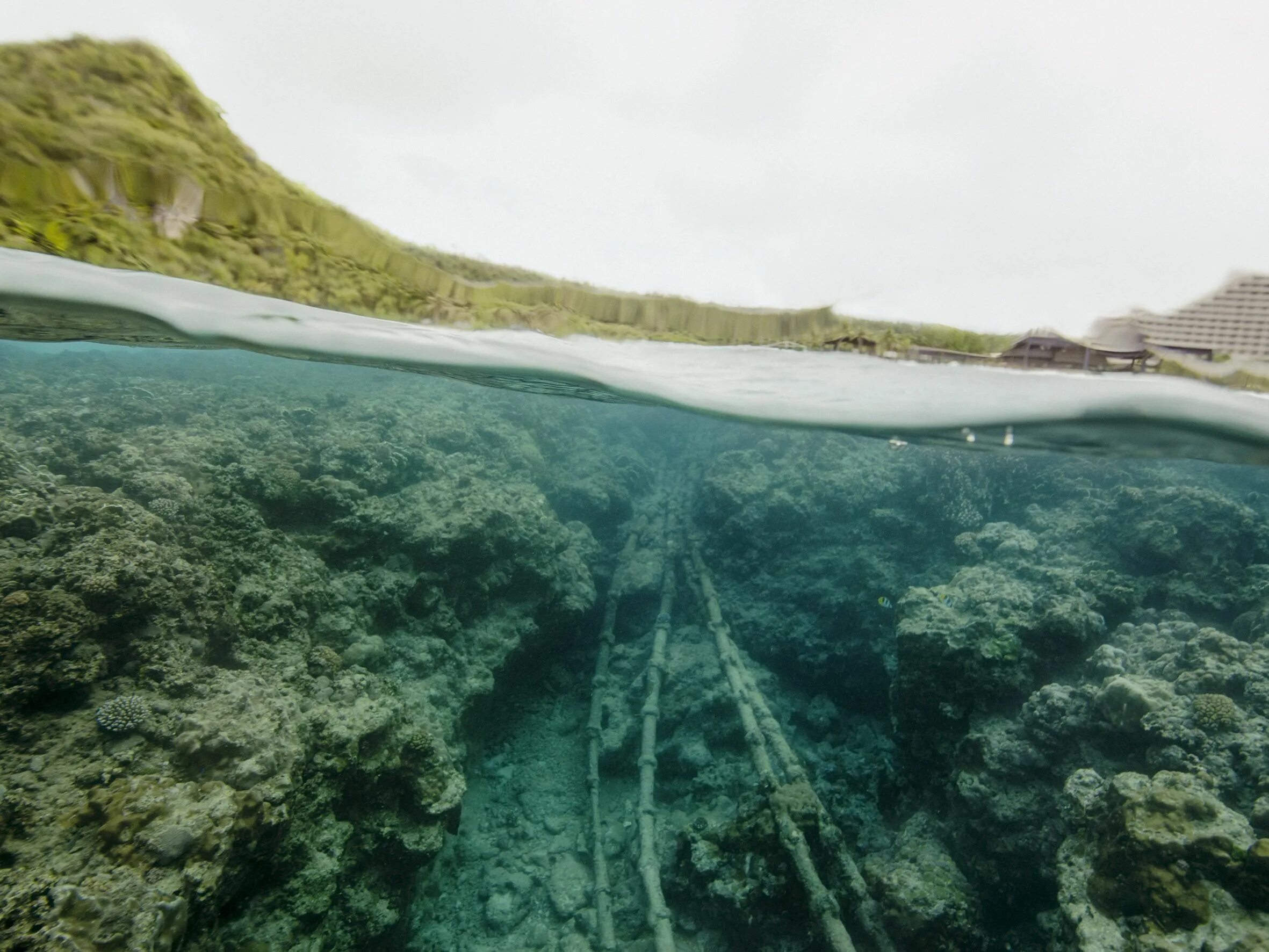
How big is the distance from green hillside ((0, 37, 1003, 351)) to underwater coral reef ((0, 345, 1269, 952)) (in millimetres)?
3341

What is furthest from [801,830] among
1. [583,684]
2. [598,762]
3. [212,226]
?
[212,226]

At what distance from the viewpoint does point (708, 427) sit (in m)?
24.6

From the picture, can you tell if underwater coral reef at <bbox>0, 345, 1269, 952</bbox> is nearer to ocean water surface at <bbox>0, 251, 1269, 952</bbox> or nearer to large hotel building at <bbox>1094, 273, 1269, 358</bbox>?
ocean water surface at <bbox>0, 251, 1269, 952</bbox>

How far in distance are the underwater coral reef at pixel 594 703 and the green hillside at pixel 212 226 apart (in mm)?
3341

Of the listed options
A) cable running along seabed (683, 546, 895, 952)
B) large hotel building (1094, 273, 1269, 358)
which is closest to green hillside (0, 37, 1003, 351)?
large hotel building (1094, 273, 1269, 358)

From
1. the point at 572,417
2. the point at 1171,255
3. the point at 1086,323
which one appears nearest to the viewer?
the point at 1171,255

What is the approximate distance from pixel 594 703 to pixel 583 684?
1.10 m

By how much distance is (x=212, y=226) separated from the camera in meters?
4.56

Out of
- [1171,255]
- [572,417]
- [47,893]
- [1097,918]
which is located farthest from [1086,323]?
[572,417]

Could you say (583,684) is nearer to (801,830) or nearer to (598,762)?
(598,762)

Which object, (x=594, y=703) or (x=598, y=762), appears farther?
(x=594, y=703)

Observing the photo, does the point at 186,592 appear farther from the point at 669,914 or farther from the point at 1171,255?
the point at 1171,255

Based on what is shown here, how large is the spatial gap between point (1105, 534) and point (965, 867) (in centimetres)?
762

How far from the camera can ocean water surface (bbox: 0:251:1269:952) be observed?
468cm
